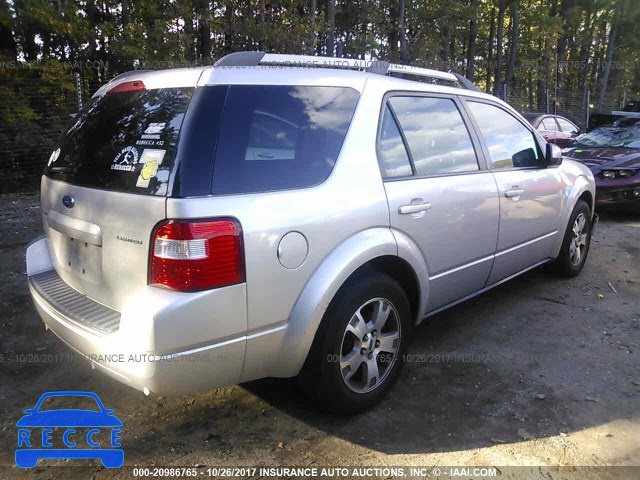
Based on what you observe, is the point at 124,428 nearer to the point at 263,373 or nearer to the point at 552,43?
the point at 263,373

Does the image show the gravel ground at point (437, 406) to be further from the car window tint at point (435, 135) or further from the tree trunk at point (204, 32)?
the tree trunk at point (204, 32)

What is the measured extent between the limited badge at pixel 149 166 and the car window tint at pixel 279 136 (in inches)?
10.0

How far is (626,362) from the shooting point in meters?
3.45

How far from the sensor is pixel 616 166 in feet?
24.6

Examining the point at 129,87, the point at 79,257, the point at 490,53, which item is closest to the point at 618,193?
the point at 129,87

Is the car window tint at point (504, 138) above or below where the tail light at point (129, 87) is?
below

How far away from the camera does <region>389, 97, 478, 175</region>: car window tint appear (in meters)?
3.12

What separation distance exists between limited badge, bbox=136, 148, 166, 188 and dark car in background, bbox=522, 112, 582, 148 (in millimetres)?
11307

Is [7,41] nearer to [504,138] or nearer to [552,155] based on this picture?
[504,138]

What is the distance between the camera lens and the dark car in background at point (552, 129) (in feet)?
39.5

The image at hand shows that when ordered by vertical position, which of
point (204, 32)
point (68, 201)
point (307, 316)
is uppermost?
point (204, 32)

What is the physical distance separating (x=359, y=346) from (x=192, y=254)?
3.67 feet

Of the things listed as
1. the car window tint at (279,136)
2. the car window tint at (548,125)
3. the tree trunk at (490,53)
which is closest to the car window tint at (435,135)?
the car window tint at (279,136)

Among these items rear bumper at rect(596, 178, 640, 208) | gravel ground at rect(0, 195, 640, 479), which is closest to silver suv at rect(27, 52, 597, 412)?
gravel ground at rect(0, 195, 640, 479)
